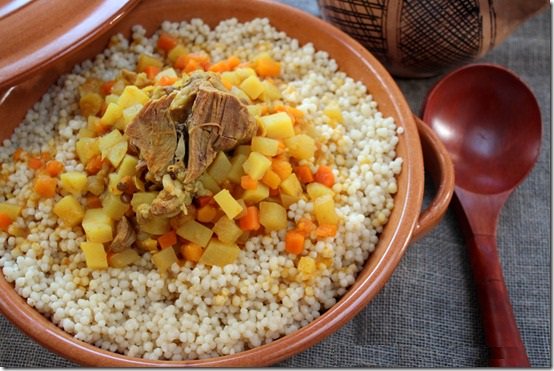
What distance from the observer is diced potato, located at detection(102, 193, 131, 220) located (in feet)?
5.95

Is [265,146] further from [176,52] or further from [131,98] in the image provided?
[176,52]

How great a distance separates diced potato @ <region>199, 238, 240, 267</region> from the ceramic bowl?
0.85 ft

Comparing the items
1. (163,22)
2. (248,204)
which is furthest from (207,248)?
(163,22)

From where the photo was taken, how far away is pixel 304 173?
192 cm

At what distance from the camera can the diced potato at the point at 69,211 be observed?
72.0 inches

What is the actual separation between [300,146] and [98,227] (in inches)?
23.8

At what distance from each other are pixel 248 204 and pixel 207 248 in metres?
0.17

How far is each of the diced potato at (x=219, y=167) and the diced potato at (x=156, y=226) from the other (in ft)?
0.57

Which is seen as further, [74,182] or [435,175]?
[435,175]

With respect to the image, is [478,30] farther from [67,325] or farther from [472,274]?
[67,325]

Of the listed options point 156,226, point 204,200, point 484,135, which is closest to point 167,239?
point 156,226

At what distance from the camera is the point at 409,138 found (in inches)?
78.7

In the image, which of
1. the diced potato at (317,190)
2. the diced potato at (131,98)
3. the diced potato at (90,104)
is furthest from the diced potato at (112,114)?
the diced potato at (317,190)

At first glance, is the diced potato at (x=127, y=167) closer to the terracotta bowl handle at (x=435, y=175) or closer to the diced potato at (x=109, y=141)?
the diced potato at (x=109, y=141)
